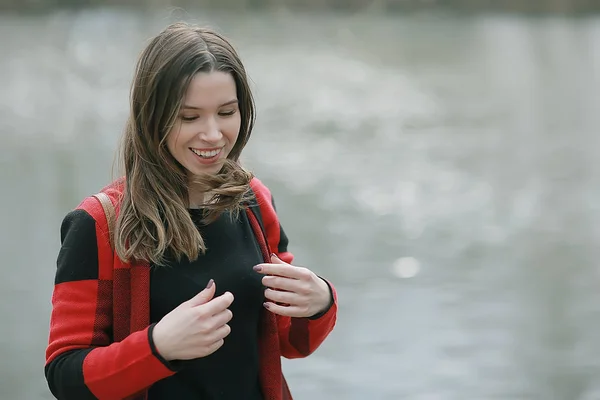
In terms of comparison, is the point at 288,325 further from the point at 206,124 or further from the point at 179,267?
the point at 206,124

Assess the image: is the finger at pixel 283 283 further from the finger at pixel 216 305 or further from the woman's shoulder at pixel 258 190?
the woman's shoulder at pixel 258 190

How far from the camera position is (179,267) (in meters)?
1.40

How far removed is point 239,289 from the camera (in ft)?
4.65

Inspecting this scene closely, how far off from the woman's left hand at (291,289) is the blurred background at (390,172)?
1597 millimetres

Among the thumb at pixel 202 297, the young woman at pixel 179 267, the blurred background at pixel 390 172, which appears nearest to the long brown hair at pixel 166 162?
the young woman at pixel 179 267

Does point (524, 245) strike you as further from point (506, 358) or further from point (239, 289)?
point (239, 289)

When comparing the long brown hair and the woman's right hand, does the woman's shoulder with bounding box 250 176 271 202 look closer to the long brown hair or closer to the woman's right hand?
the long brown hair

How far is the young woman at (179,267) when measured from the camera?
1298 mm

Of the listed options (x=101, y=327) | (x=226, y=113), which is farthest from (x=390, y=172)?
(x=101, y=327)

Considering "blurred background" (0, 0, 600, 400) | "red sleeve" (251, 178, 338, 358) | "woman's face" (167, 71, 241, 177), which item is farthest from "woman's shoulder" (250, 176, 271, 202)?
"blurred background" (0, 0, 600, 400)

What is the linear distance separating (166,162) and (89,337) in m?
0.29

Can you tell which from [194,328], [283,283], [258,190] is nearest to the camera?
[194,328]

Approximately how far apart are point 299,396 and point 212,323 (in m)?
1.90

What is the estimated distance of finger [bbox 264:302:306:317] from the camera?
1.38 meters
